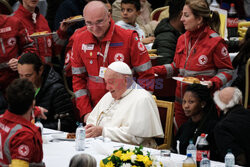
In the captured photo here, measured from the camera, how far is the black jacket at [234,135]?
4980 millimetres

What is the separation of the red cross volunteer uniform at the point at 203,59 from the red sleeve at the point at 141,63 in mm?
470

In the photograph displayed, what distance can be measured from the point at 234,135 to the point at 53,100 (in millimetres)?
2257

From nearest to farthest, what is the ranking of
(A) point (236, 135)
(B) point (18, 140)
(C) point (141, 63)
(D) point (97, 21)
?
(B) point (18, 140) < (A) point (236, 135) < (D) point (97, 21) < (C) point (141, 63)

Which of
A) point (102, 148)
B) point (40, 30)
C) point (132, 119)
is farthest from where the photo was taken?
point (40, 30)

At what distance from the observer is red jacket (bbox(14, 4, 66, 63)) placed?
733 centimetres

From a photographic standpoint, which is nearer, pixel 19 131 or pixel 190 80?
pixel 19 131

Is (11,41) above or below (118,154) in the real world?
above

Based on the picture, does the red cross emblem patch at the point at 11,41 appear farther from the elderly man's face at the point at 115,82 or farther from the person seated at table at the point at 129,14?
the person seated at table at the point at 129,14

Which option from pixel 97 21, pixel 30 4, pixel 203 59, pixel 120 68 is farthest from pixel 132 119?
pixel 30 4

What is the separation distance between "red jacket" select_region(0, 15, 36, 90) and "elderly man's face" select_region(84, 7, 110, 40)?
116 centimetres

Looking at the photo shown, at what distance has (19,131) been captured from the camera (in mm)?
3594

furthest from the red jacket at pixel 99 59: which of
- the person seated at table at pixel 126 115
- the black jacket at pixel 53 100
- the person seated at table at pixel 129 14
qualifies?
the person seated at table at pixel 129 14

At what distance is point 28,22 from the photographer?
7.43 metres

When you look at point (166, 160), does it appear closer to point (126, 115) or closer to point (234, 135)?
point (234, 135)
